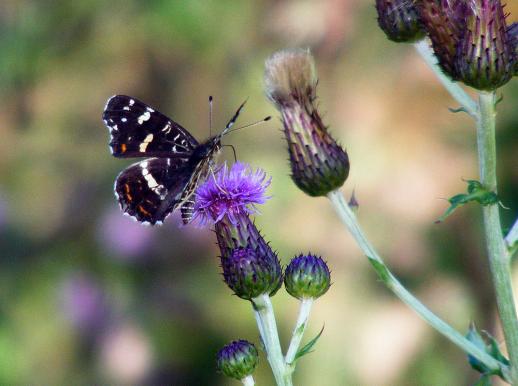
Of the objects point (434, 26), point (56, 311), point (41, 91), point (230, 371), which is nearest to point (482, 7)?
point (434, 26)

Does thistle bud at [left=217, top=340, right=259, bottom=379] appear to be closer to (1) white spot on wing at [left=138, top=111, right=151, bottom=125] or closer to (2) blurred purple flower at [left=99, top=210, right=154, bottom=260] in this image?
(1) white spot on wing at [left=138, top=111, right=151, bottom=125]

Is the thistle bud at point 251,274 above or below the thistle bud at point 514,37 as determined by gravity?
below

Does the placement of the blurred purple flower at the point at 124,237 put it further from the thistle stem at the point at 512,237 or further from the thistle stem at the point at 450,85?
the thistle stem at the point at 512,237

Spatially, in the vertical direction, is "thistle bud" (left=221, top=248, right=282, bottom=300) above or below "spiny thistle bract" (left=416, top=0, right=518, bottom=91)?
below

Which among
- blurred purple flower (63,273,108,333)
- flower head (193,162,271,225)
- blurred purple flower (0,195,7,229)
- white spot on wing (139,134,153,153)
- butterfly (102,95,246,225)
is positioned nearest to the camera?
flower head (193,162,271,225)

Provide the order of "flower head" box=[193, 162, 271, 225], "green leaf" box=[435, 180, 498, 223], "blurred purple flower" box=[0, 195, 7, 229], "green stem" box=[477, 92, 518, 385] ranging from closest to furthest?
"green leaf" box=[435, 180, 498, 223] → "green stem" box=[477, 92, 518, 385] → "flower head" box=[193, 162, 271, 225] → "blurred purple flower" box=[0, 195, 7, 229]

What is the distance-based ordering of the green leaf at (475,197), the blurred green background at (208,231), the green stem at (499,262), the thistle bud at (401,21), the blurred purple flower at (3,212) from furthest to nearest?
the blurred purple flower at (3,212) → the blurred green background at (208,231) → the thistle bud at (401,21) → the green stem at (499,262) → the green leaf at (475,197)

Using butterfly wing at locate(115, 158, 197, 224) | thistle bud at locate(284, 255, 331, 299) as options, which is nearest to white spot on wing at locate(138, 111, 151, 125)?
butterfly wing at locate(115, 158, 197, 224)

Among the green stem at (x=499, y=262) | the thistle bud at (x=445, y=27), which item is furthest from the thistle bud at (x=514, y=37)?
the green stem at (x=499, y=262)
